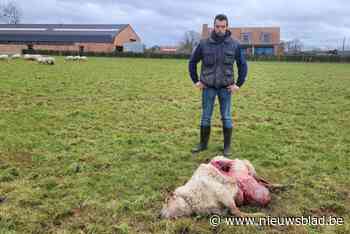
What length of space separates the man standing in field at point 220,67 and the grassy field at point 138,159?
2.54 feet

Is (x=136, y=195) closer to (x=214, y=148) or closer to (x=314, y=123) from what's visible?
(x=214, y=148)

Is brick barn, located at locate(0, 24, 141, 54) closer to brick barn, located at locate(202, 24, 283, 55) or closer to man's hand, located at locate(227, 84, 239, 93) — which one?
brick barn, located at locate(202, 24, 283, 55)

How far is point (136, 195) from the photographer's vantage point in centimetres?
398

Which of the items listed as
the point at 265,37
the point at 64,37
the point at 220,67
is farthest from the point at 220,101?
the point at 265,37

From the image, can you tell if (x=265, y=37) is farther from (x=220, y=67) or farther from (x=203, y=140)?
(x=220, y=67)

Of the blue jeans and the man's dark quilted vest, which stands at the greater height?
the man's dark quilted vest

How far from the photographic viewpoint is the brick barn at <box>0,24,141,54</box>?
66.6m

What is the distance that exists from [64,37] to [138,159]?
227ft

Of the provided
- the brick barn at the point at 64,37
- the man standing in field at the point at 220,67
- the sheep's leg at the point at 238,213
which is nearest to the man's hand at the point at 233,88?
the man standing in field at the point at 220,67

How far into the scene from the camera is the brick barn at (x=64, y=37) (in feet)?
218

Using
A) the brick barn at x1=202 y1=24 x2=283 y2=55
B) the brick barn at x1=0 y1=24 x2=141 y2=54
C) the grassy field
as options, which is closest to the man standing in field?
the grassy field

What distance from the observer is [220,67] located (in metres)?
5.08

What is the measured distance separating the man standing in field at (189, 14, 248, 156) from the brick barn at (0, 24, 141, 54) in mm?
62298

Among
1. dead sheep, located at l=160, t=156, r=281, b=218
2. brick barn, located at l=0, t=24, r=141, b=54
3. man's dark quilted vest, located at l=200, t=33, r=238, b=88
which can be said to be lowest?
dead sheep, located at l=160, t=156, r=281, b=218
